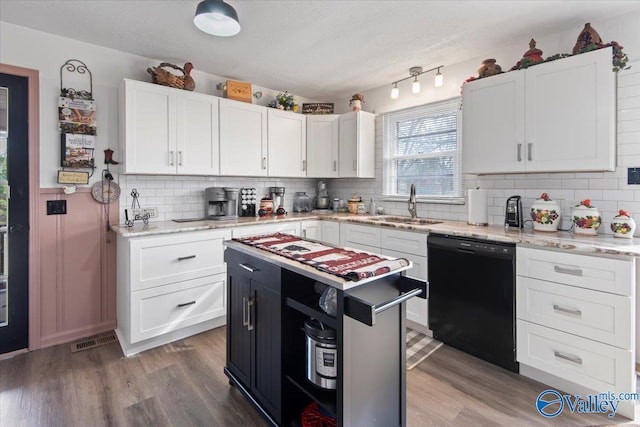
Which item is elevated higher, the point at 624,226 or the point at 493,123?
the point at 493,123

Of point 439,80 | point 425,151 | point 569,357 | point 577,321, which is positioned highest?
point 439,80

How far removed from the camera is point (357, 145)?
389 centimetres

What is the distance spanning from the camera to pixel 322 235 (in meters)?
3.81

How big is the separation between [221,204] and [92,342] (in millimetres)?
1648

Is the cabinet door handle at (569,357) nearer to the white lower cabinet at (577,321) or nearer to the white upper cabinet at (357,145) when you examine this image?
the white lower cabinet at (577,321)

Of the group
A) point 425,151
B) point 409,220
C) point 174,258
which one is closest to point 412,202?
point 409,220

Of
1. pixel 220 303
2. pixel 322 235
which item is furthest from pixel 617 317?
pixel 220 303

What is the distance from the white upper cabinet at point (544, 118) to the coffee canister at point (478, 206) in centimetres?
21

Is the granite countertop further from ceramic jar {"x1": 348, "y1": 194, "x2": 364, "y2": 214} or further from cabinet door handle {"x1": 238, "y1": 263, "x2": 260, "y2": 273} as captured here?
cabinet door handle {"x1": 238, "y1": 263, "x2": 260, "y2": 273}

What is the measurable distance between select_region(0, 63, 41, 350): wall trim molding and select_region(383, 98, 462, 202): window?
134 inches

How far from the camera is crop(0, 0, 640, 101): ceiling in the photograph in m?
2.22

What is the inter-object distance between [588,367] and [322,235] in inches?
101

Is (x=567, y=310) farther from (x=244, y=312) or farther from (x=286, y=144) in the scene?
(x=286, y=144)

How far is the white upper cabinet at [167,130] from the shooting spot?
2.75 meters
